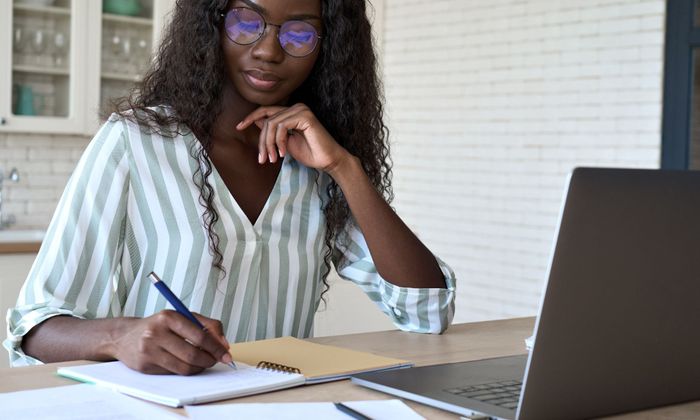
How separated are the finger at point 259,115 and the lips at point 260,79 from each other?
5 cm

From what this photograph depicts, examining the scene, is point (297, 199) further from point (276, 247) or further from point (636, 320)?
point (636, 320)

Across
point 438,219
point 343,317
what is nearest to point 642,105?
point 438,219

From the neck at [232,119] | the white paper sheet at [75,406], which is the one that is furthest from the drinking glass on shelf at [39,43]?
the white paper sheet at [75,406]

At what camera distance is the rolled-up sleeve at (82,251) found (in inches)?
62.9

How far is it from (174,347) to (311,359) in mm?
268

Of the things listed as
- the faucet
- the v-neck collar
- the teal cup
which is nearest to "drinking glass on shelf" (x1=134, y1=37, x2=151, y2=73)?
the teal cup

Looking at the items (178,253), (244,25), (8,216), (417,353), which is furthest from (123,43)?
(417,353)

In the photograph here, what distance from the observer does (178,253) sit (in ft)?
5.78

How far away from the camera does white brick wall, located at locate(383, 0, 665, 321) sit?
201 inches

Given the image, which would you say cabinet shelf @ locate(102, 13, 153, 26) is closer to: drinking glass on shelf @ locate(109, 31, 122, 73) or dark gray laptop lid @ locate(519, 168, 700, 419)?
drinking glass on shelf @ locate(109, 31, 122, 73)

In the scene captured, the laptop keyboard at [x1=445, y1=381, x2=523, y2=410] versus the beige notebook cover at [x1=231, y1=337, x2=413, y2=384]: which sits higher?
the laptop keyboard at [x1=445, y1=381, x2=523, y2=410]

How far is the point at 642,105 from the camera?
16.5ft

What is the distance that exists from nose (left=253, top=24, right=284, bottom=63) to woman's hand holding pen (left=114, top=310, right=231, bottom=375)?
2.13 ft

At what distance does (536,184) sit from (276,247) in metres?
3.87
